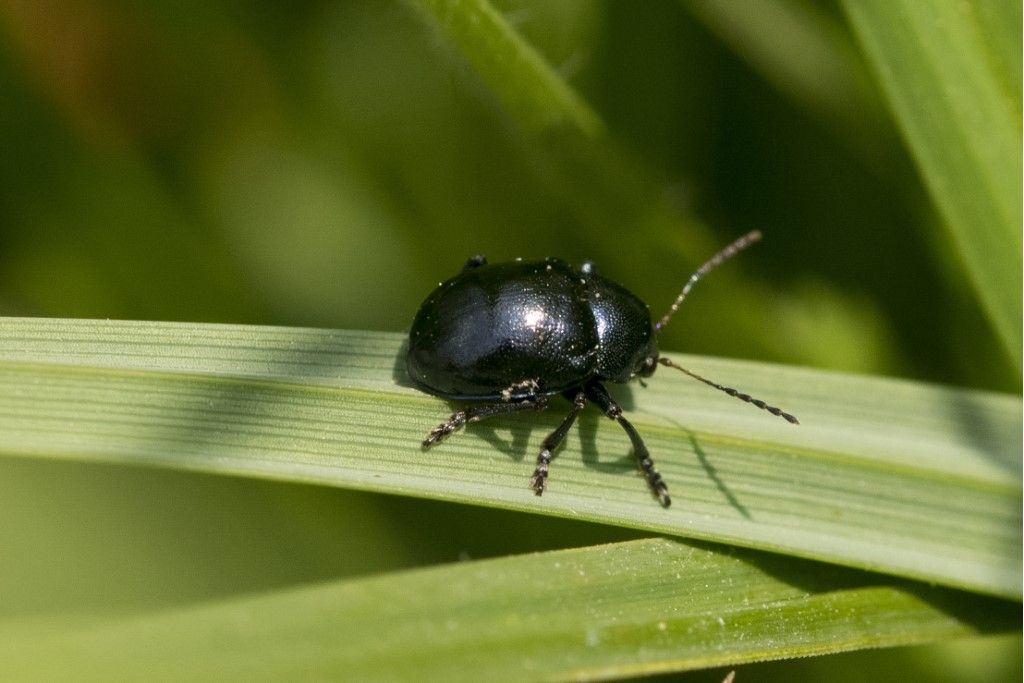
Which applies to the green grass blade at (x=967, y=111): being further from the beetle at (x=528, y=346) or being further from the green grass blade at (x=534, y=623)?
the green grass blade at (x=534, y=623)

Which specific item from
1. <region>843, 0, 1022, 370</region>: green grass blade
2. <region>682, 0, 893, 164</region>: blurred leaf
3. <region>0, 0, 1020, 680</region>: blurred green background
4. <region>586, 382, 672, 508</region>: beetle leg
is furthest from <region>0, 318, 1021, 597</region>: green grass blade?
<region>682, 0, 893, 164</region>: blurred leaf

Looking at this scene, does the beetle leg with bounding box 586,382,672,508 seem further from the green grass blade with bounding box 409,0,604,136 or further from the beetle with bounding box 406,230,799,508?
the green grass blade with bounding box 409,0,604,136

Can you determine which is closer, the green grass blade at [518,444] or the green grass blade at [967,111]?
the green grass blade at [518,444]

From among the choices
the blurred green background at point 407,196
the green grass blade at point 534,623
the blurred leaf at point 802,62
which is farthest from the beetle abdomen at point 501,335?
the blurred leaf at point 802,62

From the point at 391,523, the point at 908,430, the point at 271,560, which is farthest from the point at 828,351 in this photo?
the point at 271,560

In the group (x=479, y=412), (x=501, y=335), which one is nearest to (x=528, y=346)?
(x=501, y=335)

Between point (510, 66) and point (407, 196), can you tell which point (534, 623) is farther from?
point (407, 196)

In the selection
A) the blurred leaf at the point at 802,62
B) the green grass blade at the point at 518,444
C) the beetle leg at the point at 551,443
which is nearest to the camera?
the green grass blade at the point at 518,444
